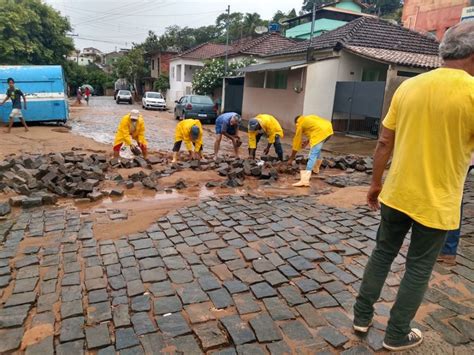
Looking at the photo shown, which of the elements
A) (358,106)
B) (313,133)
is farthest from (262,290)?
(358,106)

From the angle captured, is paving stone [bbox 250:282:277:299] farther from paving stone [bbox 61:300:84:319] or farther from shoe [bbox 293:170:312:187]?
shoe [bbox 293:170:312:187]

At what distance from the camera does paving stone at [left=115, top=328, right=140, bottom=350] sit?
7.88 ft

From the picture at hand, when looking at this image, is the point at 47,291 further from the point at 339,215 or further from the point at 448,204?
the point at 339,215

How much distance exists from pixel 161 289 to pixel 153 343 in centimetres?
67

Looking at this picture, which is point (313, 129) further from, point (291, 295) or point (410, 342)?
point (410, 342)

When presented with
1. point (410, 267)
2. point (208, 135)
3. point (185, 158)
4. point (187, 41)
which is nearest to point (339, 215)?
point (410, 267)

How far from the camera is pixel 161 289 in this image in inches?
121

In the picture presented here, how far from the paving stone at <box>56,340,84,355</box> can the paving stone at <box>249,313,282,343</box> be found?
111 cm

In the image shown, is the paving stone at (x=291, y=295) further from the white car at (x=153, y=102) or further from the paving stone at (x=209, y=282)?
the white car at (x=153, y=102)

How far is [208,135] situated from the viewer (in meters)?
15.6

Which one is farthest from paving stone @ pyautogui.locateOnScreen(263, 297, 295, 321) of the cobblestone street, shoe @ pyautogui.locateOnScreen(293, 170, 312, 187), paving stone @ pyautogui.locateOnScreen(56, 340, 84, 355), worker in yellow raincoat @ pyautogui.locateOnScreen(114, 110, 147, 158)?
worker in yellow raincoat @ pyautogui.locateOnScreen(114, 110, 147, 158)

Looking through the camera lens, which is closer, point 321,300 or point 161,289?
point 321,300

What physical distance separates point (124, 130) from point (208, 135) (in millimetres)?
7482

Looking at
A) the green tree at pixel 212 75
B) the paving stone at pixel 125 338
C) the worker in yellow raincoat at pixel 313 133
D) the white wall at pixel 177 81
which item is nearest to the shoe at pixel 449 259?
the paving stone at pixel 125 338
